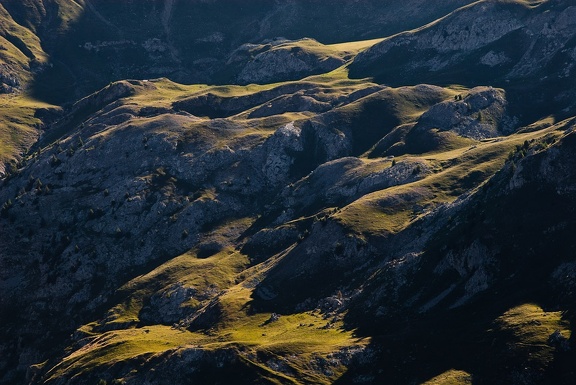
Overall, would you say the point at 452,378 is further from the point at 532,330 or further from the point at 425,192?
the point at 425,192

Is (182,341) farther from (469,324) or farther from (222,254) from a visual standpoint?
(469,324)

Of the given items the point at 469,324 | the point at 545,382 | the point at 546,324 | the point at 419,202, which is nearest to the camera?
the point at 545,382

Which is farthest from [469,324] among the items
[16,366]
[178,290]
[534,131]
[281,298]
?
[16,366]

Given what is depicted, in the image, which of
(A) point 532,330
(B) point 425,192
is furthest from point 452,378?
(B) point 425,192

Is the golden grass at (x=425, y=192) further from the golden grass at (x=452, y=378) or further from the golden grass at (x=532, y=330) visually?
the golden grass at (x=452, y=378)

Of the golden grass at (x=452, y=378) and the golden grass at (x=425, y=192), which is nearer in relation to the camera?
the golden grass at (x=452, y=378)

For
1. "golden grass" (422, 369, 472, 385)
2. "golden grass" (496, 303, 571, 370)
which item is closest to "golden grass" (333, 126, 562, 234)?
"golden grass" (496, 303, 571, 370)

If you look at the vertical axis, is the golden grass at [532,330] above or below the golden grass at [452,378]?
above

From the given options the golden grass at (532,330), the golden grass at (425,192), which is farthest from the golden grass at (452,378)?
the golden grass at (425,192)

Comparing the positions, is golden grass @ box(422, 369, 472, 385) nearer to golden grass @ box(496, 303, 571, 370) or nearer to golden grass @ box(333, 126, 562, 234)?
golden grass @ box(496, 303, 571, 370)

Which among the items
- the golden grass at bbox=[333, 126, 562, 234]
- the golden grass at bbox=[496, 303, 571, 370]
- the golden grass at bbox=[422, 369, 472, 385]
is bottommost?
the golden grass at bbox=[422, 369, 472, 385]

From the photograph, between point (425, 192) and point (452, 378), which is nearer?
point (452, 378)
